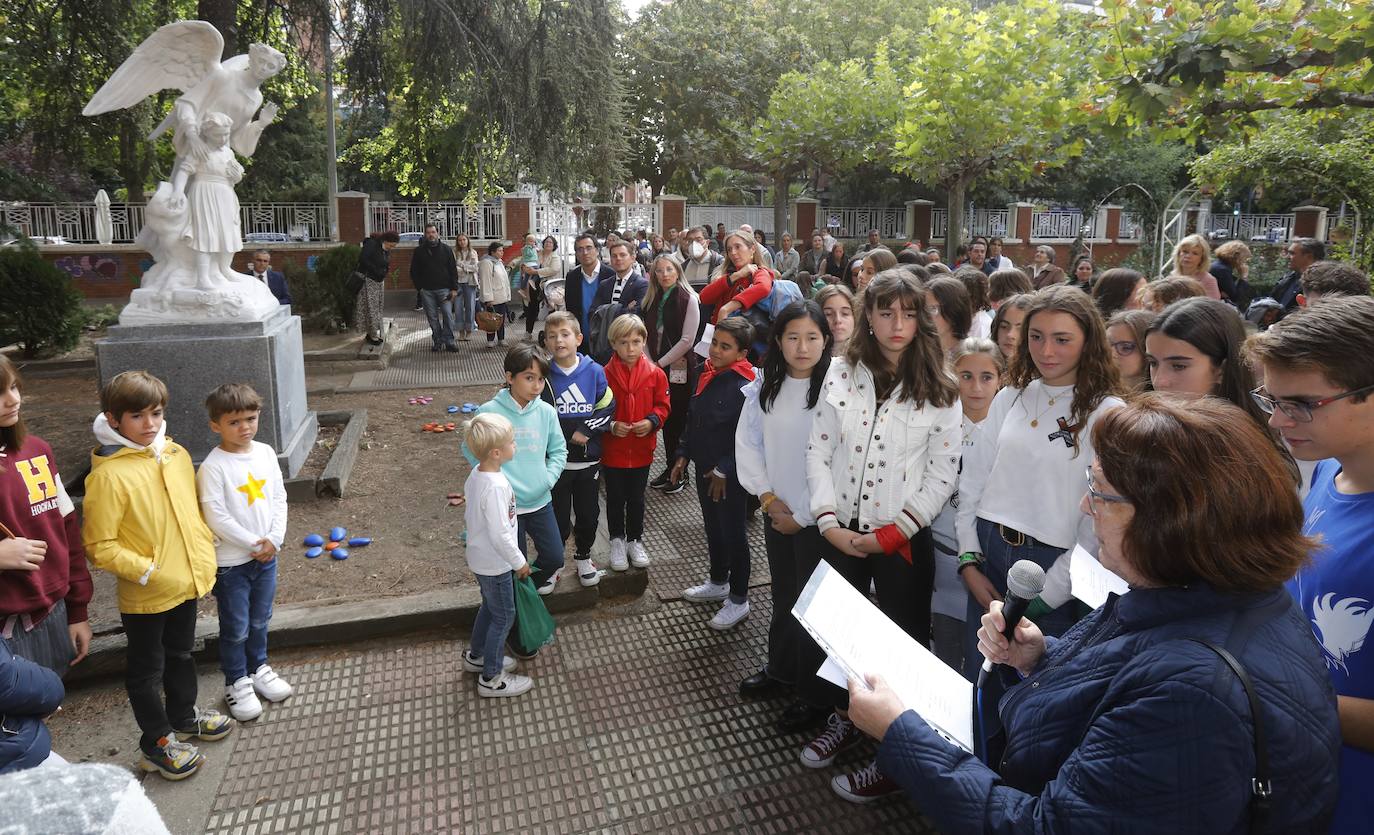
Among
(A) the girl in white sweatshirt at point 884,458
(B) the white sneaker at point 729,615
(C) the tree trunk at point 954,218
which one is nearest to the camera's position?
(A) the girl in white sweatshirt at point 884,458

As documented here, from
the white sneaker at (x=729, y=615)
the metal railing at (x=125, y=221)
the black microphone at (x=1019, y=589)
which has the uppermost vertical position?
the metal railing at (x=125, y=221)

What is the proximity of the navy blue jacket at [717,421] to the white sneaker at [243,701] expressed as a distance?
233 centimetres

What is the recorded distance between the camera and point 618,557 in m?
4.89

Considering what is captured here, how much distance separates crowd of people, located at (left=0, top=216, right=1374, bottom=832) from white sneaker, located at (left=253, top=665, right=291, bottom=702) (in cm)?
2

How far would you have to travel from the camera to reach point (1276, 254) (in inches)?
894

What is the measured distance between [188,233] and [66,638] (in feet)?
14.5

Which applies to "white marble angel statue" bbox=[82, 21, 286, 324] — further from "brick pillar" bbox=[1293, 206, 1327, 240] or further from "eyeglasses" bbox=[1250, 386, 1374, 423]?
"brick pillar" bbox=[1293, 206, 1327, 240]

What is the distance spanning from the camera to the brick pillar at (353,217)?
19.6 metres

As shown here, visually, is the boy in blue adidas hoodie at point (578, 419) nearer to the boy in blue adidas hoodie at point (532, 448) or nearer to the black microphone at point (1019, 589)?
the boy in blue adidas hoodie at point (532, 448)

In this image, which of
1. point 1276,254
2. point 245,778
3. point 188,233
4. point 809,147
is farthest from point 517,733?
point 1276,254

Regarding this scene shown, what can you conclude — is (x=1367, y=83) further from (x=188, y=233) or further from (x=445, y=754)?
(x=188, y=233)

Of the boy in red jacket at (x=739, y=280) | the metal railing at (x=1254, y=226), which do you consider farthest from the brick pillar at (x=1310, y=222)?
the boy in red jacket at (x=739, y=280)

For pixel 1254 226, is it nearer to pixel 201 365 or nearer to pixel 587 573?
pixel 587 573

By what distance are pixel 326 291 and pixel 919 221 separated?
701 inches
